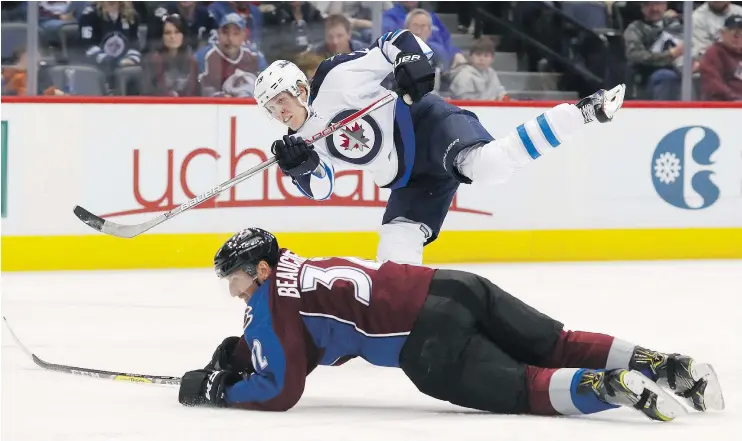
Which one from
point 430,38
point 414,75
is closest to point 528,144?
point 414,75

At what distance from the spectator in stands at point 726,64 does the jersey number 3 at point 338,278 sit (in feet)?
17.6

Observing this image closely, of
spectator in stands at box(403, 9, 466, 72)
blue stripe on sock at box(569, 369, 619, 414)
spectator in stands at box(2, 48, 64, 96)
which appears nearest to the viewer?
blue stripe on sock at box(569, 369, 619, 414)

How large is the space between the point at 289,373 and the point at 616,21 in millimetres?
5520

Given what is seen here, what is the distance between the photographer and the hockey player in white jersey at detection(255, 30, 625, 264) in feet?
15.0

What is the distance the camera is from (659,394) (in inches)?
139

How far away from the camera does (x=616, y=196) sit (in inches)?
328

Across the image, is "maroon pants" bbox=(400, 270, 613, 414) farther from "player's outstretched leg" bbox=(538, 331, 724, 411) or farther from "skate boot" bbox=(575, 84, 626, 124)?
"skate boot" bbox=(575, 84, 626, 124)

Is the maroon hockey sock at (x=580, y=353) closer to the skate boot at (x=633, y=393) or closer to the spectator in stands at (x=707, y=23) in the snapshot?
the skate boot at (x=633, y=393)

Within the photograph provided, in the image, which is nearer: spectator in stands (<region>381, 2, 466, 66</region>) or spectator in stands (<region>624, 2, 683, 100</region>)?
spectator in stands (<region>381, 2, 466, 66</region>)

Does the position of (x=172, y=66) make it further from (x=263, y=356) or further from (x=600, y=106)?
(x=263, y=356)

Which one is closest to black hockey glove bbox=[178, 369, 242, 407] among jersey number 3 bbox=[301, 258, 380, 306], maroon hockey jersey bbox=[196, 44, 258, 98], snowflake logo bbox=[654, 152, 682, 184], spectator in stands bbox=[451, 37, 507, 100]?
jersey number 3 bbox=[301, 258, 380, 306]

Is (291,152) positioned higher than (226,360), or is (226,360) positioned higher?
(291,152)

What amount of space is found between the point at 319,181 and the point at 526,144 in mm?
884

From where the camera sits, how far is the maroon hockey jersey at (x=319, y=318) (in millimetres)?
3727
